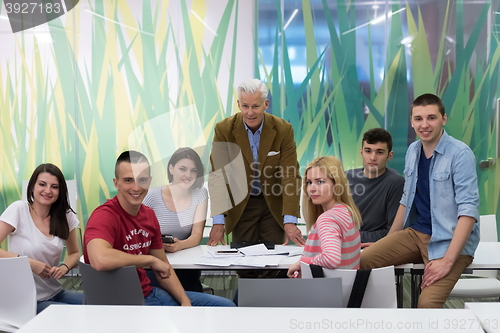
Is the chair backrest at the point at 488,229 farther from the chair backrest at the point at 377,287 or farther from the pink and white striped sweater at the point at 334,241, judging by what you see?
the chair backrest at the point at 377,287

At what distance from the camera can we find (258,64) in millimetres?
4559

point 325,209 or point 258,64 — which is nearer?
point 325,209

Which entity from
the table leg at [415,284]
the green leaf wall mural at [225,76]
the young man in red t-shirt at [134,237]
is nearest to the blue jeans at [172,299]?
the young man in red t-shirt at [134,237]

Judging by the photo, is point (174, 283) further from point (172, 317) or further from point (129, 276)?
point (172, 317)

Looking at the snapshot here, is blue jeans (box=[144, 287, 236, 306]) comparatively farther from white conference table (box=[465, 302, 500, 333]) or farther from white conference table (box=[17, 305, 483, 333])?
white conference table (box=[465, 302, 500, 333])

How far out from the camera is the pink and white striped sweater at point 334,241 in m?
1.99

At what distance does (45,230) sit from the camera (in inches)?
98.0

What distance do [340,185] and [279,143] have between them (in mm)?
939

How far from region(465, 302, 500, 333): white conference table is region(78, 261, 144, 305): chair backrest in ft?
4.01

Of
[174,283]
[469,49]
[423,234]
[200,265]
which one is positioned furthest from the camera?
[469,49]

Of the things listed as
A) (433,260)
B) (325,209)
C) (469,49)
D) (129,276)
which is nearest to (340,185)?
(325,209)

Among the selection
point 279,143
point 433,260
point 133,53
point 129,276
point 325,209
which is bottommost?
point 433,260

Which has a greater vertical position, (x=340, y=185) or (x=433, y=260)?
(x=340, y=185)

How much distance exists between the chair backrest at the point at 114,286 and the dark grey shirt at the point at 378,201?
5.26 feet
